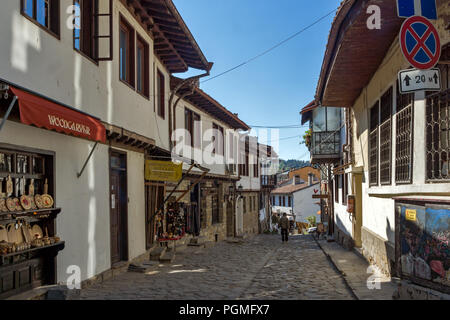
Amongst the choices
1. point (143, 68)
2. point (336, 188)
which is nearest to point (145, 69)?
point (143, 68)

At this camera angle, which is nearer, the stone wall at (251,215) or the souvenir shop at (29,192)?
the souvenir shop at (29,192)

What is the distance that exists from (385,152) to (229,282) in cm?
435

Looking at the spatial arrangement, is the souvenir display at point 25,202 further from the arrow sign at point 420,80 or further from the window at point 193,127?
the window at point 193,127

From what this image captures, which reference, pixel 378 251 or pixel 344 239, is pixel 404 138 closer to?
pixel 378 251

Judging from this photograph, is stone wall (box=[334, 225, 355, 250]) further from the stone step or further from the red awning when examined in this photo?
the red awning

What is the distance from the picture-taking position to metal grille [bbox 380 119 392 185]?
28.8 feet

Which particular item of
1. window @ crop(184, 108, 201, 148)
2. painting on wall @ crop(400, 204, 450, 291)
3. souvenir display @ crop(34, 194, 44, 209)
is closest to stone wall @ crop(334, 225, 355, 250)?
window @ crop(184, 108, 201, 148)

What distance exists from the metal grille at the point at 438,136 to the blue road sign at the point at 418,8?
109 centimetres

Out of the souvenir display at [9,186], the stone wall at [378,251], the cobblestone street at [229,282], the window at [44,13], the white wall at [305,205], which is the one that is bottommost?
the white wall at [305,205]

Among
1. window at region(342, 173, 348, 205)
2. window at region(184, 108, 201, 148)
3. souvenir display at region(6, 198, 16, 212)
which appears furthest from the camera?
window at region(184, 108, 201, 148)

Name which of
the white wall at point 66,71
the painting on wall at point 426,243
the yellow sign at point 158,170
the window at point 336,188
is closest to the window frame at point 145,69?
the white wall at point 66,71

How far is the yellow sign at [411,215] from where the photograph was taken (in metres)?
5.63

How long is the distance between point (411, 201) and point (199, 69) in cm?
984

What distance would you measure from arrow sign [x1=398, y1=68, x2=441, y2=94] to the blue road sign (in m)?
0.66
